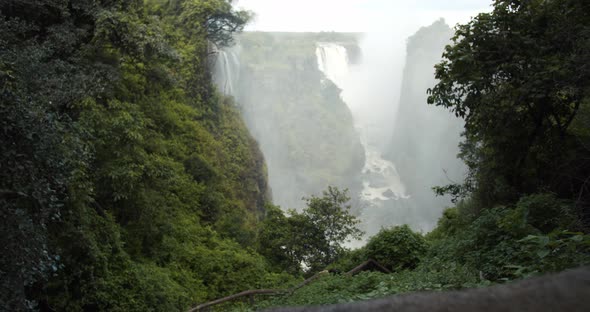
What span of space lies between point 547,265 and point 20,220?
18.7 ft

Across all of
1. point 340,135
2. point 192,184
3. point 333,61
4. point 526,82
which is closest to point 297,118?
point 340,135

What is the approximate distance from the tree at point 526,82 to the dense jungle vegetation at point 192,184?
0.12 ft

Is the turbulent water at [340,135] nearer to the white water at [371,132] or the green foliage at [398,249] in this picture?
the white water at [371,132]

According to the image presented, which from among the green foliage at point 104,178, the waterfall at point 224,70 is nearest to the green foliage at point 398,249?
the green foliage at point 104,178

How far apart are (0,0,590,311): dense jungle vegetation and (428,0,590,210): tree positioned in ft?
0.12

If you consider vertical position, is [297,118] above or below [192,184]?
above

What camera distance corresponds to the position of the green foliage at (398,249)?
41.1 feet

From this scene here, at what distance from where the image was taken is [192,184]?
18.4 m

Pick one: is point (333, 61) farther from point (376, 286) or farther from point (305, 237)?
point (376, 286)

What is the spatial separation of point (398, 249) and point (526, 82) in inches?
234

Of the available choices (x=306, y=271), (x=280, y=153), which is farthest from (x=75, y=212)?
(x=280, y=153)

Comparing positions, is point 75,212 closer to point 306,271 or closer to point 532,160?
point 532,160

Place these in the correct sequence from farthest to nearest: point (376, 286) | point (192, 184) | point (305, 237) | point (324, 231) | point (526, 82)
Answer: point (324, 231), point (192, 184), point (305, 237), point (526, 82), point (376, 286)

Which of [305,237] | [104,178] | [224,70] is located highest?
[224,70]
